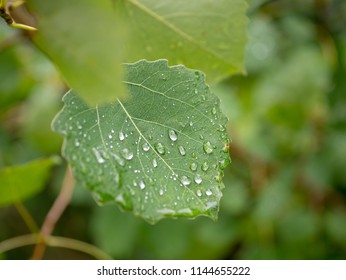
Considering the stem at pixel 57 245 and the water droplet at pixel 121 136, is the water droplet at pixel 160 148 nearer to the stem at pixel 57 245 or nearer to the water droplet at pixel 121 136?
the water droplet at pixel 121 136

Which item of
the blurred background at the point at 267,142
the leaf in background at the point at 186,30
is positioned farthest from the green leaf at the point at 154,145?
the blurred background at the point at 267,142

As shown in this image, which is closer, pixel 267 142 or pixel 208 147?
pixel 208 147

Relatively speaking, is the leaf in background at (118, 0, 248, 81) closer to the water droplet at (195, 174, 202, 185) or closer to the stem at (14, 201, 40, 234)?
the water droplet at (195, 174, 202, 185)

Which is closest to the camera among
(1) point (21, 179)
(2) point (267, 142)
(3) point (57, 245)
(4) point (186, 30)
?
(4) point (186, 30)

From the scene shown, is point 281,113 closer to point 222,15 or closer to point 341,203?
point 341,203

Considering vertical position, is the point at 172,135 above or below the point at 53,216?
above

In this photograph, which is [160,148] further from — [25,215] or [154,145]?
[25,215]

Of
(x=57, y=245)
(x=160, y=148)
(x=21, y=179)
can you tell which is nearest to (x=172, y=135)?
(x=160, y=148)
